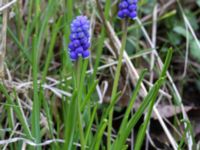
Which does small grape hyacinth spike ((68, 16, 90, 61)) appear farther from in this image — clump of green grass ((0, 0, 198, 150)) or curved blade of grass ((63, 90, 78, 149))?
curved blade of grass ((63, 90, 78, 149))

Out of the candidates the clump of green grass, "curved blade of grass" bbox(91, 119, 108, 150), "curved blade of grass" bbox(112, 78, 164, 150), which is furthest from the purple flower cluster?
"curved blade of grass" bbox(91, 119, 108, 150)

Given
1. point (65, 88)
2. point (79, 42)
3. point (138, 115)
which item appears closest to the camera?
point (79, 42)

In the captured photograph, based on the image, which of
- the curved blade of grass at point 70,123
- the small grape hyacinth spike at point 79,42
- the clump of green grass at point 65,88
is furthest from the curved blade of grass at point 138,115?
the small grape hyacinth spike at point 79,42

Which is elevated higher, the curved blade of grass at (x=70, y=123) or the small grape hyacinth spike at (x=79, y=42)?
the small grape hyacinth spike at (x=79, y=42)

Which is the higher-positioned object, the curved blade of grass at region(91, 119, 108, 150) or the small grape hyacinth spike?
the small grape hyacinth spike

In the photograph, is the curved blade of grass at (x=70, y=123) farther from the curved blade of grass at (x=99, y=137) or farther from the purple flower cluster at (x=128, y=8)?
the purple flower cluster at (x=128, y=8)

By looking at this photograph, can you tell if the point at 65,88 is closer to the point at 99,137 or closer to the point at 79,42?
the point at 99,137

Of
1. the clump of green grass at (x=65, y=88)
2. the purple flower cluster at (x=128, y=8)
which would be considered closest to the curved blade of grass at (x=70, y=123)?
the clump of green grass at (x=65, y=88)

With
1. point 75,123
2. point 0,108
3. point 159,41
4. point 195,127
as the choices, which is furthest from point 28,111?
point 159,41

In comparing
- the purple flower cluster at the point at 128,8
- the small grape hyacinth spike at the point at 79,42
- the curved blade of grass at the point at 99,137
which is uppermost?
the purple flower cluster at the point at 128,8

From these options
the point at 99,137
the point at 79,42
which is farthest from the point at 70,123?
the point at 79,42

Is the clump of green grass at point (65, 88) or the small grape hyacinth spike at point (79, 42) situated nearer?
the small grape hyacinth spike at point (79, 42)
